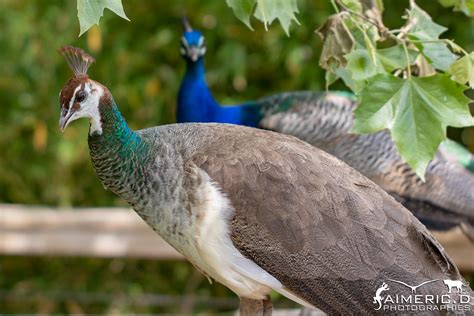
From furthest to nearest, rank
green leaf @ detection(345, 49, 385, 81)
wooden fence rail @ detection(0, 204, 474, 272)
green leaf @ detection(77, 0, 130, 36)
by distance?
wooden fence rail @ detection(0, 204, 474, 272) → green leaf @ detection(345, 49, 385, 81) → green leaf @ detection(77, 0, 130, 36)

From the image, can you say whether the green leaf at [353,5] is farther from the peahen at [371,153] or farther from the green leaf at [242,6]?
the peahen at [371,153]

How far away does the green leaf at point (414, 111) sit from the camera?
1715 millimetres

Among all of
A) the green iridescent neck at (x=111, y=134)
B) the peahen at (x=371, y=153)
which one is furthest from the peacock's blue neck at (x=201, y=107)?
the green iridescent neck at (x=111, y=134)

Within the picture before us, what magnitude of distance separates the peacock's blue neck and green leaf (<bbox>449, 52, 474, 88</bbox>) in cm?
144

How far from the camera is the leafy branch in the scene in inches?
67.6

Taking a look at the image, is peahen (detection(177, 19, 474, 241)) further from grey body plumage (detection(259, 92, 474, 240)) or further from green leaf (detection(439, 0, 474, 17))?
green leaf (detection(439, 0, 474, 17))

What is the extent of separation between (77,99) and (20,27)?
7.48 ft

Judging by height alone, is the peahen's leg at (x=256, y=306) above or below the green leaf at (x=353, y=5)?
below

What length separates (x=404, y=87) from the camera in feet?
5.74

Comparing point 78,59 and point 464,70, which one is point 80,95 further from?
point 464,70

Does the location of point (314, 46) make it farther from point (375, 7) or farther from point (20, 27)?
point (375, 7)

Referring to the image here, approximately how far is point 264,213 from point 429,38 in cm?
49

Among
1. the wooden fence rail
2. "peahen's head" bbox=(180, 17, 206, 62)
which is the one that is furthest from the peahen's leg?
the wooden fence rail

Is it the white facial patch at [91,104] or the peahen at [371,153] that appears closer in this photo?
the white facial patch at [91,104]
